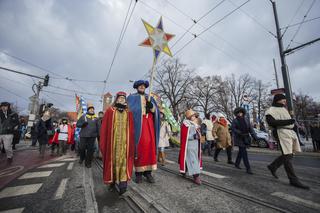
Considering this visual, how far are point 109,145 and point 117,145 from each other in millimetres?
140

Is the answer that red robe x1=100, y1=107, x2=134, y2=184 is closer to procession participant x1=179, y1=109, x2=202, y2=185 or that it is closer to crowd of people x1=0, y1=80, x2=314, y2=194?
crowd of people x1=0, y1=80, x2=314, y2=194

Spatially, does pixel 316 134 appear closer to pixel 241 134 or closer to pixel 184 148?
pixel 241 134

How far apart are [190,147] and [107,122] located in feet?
6.52

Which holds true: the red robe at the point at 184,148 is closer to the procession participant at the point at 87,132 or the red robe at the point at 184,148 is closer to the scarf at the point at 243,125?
the scarf at the point at 243,125

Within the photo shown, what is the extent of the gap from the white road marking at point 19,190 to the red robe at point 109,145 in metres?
1.35

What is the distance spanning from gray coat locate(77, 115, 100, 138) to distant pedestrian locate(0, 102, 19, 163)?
2.47 m

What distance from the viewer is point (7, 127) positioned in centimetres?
623

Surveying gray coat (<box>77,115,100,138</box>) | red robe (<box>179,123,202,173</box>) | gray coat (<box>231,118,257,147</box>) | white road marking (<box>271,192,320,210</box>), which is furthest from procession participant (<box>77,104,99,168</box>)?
white road marking (<box>271,192,320,210</box>)

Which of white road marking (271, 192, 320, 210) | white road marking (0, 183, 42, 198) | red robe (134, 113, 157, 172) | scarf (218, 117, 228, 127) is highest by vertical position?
scarf (218, 117, 228, 127)

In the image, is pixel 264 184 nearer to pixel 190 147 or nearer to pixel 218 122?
pixel 190 147

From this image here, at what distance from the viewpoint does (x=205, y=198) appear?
2.82 metres

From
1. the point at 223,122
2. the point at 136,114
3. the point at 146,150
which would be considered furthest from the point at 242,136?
the point at 136,114

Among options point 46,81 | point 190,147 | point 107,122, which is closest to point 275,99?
point 190,147

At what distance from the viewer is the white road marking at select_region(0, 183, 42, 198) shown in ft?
9.84
